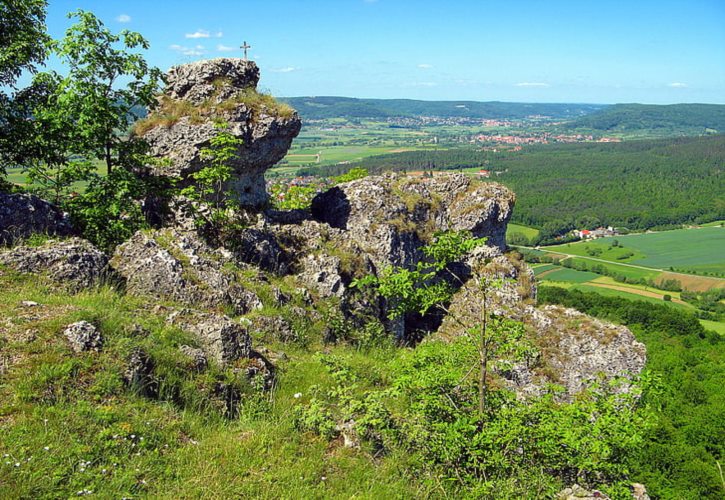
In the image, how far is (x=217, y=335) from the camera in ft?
26.5

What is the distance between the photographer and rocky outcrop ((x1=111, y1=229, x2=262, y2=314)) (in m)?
10.6

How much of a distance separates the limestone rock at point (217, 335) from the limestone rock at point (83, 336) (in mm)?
1723

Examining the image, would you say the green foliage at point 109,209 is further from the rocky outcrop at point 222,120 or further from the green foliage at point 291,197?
the green foliage at point 291,197

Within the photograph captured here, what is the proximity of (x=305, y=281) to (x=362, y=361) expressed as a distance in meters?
5.36

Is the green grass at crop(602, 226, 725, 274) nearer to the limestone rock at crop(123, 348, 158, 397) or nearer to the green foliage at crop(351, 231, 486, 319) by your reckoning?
the green foliage at crop(351, 231, 486, 319)

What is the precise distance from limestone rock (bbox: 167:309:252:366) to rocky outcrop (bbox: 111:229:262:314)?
232 cm

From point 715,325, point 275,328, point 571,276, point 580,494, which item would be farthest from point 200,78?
point 571,276

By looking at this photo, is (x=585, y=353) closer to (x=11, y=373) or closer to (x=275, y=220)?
(x=275, y=220)

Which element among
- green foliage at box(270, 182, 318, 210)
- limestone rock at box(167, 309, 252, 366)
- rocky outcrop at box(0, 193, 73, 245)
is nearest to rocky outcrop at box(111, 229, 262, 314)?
rocky outcrop at box(0, 193, 73, 245)

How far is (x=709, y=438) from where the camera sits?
956 inches

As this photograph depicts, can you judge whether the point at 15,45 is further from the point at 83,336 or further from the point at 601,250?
the point at 601,250

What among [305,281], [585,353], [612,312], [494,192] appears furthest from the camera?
[612,312]

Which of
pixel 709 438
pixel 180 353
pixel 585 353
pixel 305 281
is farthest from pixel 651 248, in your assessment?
pixel 180 353

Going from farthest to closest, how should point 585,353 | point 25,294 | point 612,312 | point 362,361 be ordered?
point 612,312, point 585,353, point 362,361, point 25,294
